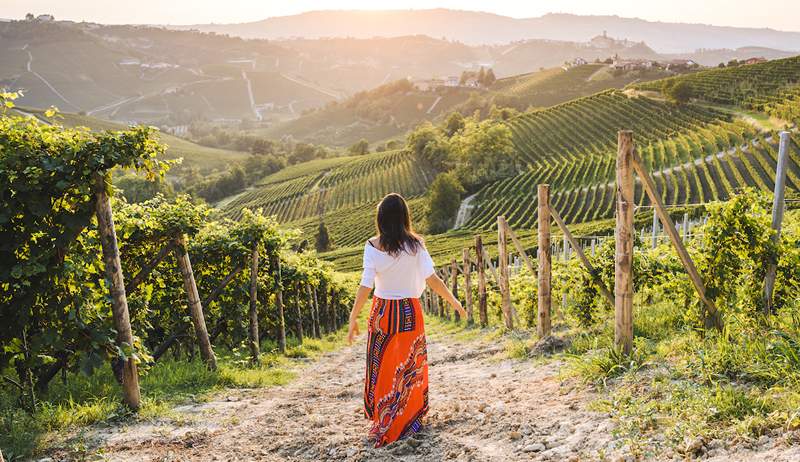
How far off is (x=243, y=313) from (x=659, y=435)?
6.58 m

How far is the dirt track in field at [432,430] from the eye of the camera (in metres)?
3.79

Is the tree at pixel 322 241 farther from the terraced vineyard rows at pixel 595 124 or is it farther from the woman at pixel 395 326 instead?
the woman at pixel 395 326

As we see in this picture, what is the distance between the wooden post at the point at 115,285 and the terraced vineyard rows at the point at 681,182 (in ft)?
153

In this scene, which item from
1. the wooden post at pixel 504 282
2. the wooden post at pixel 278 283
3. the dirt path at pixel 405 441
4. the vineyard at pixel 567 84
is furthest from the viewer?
the vineyard at pixel 567 84

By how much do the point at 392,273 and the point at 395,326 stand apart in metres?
0.42

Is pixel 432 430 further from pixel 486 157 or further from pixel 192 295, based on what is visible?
pixel 486 157

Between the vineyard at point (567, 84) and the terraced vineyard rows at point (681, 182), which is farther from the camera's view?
the vineyard at point (567, 84)

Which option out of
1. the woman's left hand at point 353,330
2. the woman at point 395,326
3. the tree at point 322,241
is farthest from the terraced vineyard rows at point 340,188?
the woman at point 395,326

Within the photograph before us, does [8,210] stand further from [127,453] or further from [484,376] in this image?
[484,376]

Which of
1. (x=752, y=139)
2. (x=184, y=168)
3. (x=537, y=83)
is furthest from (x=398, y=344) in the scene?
(x=537, y=83)

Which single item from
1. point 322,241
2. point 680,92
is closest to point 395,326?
point 322,241

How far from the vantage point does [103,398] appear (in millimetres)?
5188

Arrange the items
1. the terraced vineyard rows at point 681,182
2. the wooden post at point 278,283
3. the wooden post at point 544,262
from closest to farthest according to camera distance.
A: 1. the wooden post at point 544,262
2. the wooden post at point 278,283
3. the terraced vineyard rows at point 681,182

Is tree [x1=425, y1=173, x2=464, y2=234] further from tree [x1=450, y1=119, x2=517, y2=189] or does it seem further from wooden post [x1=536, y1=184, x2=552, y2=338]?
wooden post [x1=536, y1=184, x2=552, y2=338]
